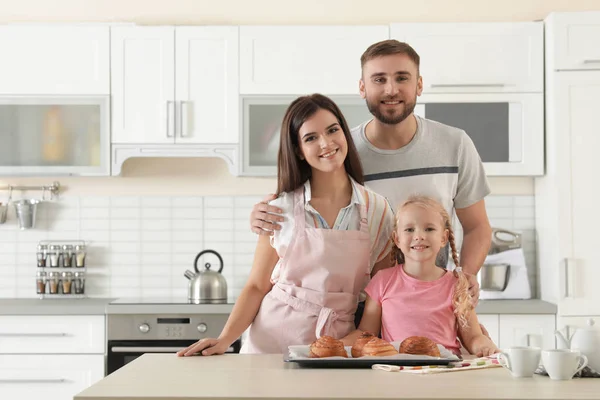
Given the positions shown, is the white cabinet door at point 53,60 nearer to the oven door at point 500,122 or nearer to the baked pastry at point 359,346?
the oven door at point 500,122

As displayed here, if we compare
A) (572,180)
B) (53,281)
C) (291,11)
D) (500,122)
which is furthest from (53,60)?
(572,180)

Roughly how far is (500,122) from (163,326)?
6.01 ft

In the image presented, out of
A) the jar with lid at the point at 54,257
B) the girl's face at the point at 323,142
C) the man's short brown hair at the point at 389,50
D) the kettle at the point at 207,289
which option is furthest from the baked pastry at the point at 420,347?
the jar with lid at the point at 54,257

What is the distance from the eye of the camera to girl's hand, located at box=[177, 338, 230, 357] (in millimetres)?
1856

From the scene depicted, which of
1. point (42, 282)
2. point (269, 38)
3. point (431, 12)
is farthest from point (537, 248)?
point (42, 282)

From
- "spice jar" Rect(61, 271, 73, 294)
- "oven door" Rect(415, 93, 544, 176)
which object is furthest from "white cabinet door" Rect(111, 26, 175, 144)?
"oven door" Rect(415, 93, 544, 176)

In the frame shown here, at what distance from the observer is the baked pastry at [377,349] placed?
1708mm

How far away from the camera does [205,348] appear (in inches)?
74.6

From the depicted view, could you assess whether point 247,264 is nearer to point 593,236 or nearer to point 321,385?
point 593,236

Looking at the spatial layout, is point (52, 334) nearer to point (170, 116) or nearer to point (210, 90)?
point (170, 116)

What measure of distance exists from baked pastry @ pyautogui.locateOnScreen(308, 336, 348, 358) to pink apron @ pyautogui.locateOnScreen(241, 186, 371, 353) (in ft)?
1.01

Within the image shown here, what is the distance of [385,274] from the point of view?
2.08 meters

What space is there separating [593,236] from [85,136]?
242 centimetres

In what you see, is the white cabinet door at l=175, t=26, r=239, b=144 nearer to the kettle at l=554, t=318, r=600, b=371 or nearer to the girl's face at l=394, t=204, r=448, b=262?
the girl's face at l=394, t=204, r=448, b=262
